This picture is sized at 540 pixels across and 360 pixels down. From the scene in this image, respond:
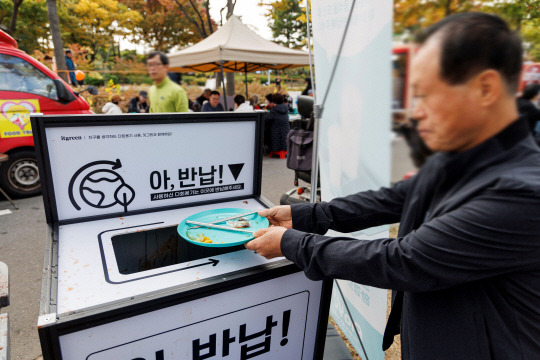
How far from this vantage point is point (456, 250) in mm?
783

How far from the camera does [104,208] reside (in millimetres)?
1546

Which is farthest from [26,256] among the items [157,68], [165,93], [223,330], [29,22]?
[29,22]

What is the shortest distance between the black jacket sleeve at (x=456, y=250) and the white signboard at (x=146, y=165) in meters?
0.94

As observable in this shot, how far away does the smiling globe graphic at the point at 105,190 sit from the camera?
1.49 metres

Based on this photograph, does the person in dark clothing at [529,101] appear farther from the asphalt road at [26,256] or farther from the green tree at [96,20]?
the green tree at [96,20]

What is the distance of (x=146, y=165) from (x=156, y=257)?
1.39 feet

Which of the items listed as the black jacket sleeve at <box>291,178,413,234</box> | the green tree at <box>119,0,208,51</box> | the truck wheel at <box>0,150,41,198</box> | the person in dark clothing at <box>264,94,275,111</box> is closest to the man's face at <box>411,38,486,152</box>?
the black jacket sleeve at <box>291,178,413,234</box>

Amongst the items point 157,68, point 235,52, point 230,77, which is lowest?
point 157,68

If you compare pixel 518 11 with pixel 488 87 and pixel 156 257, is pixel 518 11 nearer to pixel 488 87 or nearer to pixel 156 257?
pixel 488 87

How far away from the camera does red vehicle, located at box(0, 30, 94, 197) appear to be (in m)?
4.12

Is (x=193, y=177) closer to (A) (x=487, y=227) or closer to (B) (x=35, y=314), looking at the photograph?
(A) (x=487, y=227)

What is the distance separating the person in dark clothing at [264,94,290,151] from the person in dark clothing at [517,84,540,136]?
6.32 meters

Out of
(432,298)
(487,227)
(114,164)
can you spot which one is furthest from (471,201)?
(114,164)

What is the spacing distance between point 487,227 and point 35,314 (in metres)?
2.82
